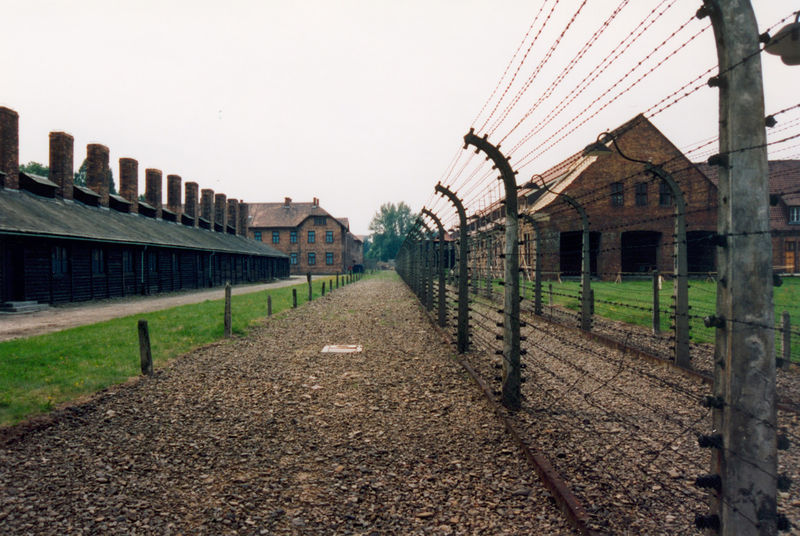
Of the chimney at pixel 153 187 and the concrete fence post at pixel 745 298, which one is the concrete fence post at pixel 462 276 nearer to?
the concrete fence post at pixel 745 298

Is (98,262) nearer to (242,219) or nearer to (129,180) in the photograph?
(129,180)

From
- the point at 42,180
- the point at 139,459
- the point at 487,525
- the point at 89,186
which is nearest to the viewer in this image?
the point at 487,525

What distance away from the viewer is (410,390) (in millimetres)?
6660

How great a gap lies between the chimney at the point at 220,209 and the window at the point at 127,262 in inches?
897

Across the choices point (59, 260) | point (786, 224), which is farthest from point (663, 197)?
point (59, 260)

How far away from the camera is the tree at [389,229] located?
4331 inches

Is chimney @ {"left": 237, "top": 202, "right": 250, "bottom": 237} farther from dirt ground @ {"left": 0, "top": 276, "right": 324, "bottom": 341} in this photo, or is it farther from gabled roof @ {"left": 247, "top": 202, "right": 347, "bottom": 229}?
dirt ground @ {"left": 0, "top": 276, "right": 324, "bottom": 341}

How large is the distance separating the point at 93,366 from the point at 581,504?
7.99 meters

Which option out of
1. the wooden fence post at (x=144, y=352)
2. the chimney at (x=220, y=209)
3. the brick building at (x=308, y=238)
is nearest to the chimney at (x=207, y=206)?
the chimney at (x=220, y=209)

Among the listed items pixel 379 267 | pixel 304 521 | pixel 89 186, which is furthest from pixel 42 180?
pixel 379 267

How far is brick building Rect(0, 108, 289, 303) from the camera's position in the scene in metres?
18.2

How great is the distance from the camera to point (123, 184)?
104ft

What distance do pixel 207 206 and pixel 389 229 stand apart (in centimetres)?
6735

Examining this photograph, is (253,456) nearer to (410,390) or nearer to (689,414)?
(410,390)
